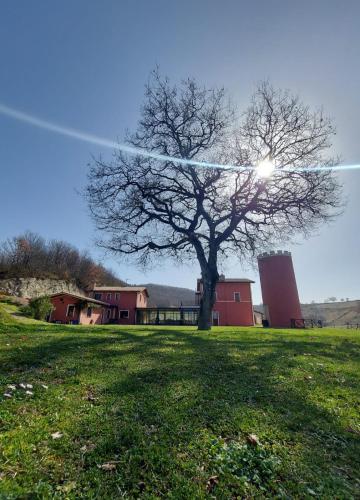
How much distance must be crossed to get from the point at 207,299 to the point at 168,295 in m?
71.0

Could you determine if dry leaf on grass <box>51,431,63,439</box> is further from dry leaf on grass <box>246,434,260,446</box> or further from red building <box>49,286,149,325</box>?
red building <box>49,286,149,325</box>

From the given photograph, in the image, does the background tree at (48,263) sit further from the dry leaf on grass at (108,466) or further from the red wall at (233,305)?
the dry leaf on grass at (108,466)

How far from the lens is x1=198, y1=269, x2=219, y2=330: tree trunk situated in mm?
15055

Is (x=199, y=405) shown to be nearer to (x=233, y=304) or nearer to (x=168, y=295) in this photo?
(x=233, y=304)

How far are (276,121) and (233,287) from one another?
3002cm

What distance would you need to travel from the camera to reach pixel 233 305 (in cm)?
4122

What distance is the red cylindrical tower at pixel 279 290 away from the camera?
35562 millimetres

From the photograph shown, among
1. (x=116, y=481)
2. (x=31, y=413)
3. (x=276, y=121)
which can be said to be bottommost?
(x=116, y=481)

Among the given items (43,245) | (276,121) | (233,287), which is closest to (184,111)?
(276,121)

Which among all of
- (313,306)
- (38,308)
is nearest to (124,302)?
(38,308)

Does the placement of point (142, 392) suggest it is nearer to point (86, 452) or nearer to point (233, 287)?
point (86, 452)

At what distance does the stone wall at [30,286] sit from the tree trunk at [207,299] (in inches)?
1057

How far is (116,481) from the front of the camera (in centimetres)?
221

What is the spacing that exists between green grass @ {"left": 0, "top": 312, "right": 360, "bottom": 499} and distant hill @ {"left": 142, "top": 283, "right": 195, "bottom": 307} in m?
73.0
